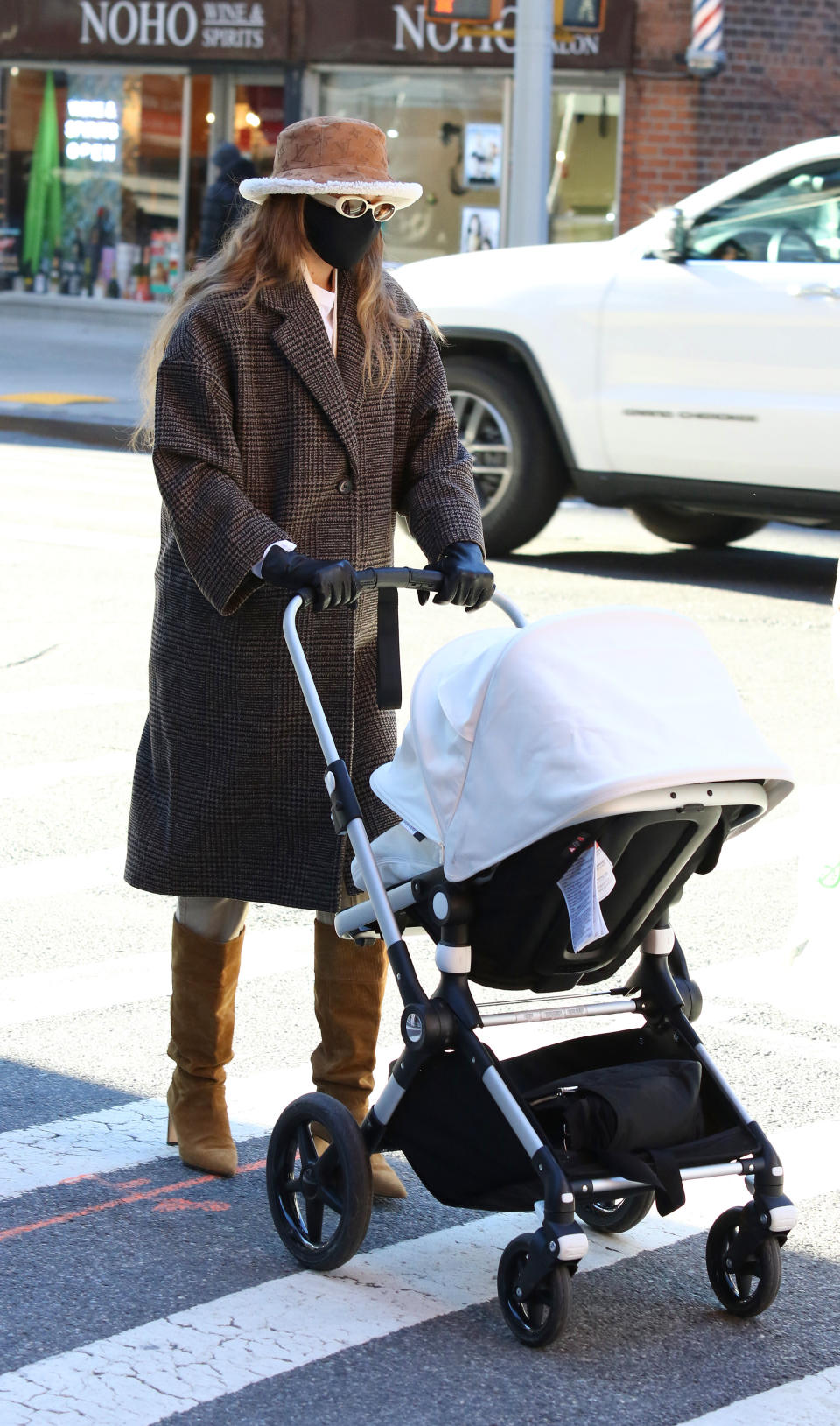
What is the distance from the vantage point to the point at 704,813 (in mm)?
3367

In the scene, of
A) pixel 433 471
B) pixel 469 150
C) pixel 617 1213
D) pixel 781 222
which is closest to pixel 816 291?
pixel 781 222

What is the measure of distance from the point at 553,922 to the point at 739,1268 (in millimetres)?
682

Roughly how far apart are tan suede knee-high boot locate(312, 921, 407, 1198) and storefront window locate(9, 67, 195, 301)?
18786 millimetres

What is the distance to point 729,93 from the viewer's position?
19.7 metres

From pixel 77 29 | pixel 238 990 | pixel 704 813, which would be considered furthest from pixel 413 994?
pixel 77 29

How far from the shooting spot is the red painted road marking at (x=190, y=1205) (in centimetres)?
383

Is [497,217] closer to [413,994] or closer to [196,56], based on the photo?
[196,56]

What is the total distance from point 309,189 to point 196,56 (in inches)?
725

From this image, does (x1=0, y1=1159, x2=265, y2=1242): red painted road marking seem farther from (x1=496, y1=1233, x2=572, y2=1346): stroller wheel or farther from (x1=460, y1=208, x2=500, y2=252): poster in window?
(x1=460, y1=208, x2=500, y2=252): poster in window

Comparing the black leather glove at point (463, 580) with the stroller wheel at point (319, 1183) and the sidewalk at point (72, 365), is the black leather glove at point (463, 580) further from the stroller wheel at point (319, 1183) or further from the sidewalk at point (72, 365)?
the sidewalk at point (72, 365)

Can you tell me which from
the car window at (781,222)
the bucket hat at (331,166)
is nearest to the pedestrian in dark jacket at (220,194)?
the car window at (781,222)

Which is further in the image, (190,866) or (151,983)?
(151,983)

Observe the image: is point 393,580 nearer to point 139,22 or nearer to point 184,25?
point 184,25

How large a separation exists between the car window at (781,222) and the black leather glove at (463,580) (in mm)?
6527
